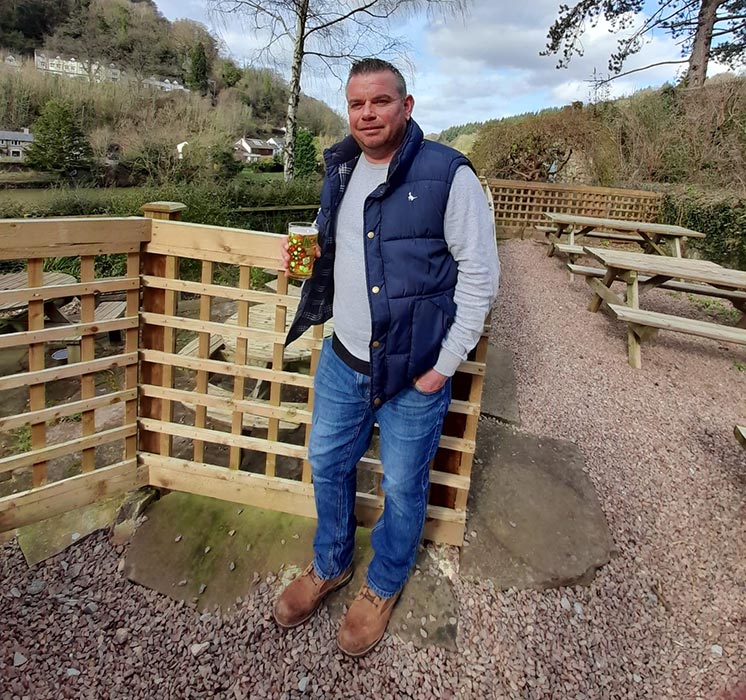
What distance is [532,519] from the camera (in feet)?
7.47

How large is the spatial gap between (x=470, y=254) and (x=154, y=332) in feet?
4.70

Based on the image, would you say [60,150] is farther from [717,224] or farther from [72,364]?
[717,224]

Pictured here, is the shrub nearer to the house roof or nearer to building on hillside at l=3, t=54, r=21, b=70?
the house roof

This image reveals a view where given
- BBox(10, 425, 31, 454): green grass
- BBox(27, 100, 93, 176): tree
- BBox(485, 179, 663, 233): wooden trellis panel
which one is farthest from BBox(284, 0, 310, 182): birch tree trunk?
BBox(10, 425, 31, 454): green grass

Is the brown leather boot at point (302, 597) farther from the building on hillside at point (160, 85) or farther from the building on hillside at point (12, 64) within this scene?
the building on hillside at point (12, 64)

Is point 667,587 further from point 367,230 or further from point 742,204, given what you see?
point 742,204

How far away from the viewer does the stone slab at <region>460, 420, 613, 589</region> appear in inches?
80.2

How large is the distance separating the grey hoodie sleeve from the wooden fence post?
118cm

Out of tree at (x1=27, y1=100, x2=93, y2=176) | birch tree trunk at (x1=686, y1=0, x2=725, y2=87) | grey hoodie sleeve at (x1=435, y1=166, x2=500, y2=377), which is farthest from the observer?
birch tree trunk at (x1=686, y1=0, x2=725, y2=87)

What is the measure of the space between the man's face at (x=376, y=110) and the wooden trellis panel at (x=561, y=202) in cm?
984

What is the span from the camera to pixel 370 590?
70.8 inches

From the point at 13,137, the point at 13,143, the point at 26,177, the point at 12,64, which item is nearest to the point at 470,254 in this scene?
the point at 26,177

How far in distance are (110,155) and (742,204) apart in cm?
1441

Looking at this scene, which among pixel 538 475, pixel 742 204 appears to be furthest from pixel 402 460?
pixel 742 204
